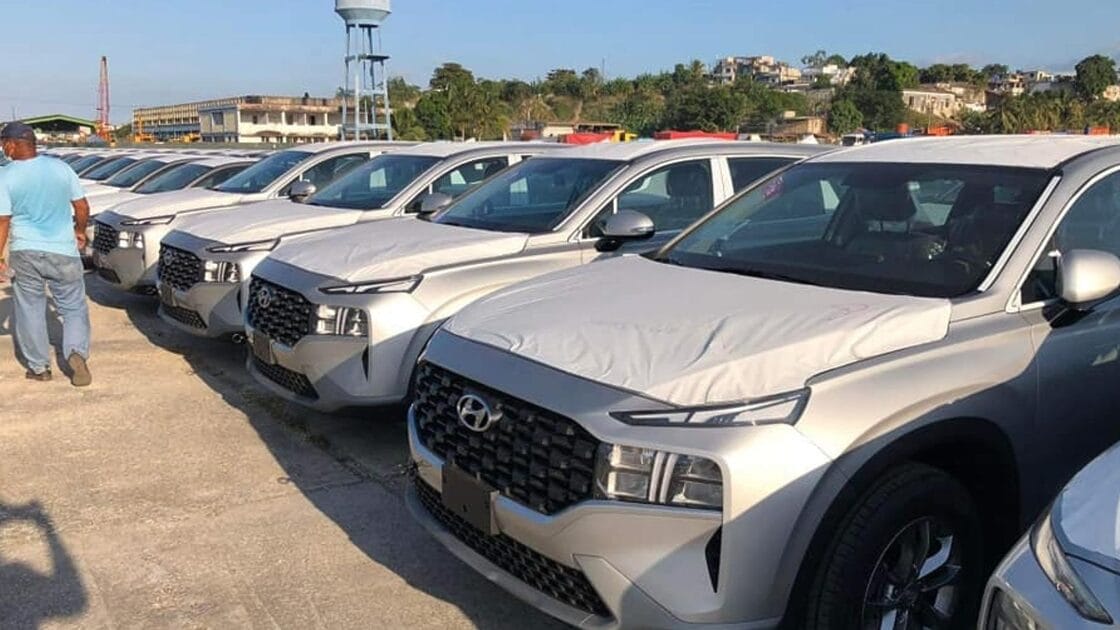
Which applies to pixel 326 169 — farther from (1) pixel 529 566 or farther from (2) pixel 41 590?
(1) pixel 529 566

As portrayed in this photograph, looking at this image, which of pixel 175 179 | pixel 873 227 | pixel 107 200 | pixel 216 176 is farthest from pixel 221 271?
pixel 175 179

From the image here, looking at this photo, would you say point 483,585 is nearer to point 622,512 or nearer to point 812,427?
point 622,512

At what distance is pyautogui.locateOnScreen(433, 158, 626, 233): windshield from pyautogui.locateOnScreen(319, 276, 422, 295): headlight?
3.15 ft

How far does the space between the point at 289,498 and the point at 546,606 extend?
224 cm

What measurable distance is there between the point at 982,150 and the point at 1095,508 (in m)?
2.26

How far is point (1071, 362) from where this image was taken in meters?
3.16

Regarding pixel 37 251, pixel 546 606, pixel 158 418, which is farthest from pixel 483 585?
pixel 37 251

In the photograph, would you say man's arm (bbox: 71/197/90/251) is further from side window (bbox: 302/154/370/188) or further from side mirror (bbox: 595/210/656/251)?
side mirror (bbox: 595/210/656/251)

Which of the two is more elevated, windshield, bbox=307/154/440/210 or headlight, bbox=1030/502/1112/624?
windshield, bbox=307/154/440/210

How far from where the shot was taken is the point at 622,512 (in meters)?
2.52

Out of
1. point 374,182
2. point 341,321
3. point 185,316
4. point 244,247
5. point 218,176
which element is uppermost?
point 374,182

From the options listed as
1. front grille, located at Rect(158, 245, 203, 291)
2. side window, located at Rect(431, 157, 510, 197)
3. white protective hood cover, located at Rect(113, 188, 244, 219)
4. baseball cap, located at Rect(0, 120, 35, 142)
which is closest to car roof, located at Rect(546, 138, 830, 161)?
side window, located at Rect(431, 157, 510, 197)

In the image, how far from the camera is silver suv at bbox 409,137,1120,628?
2496mm

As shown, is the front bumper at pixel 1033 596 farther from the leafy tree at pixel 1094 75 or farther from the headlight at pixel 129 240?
the leafy tree at pixel 1094 75
